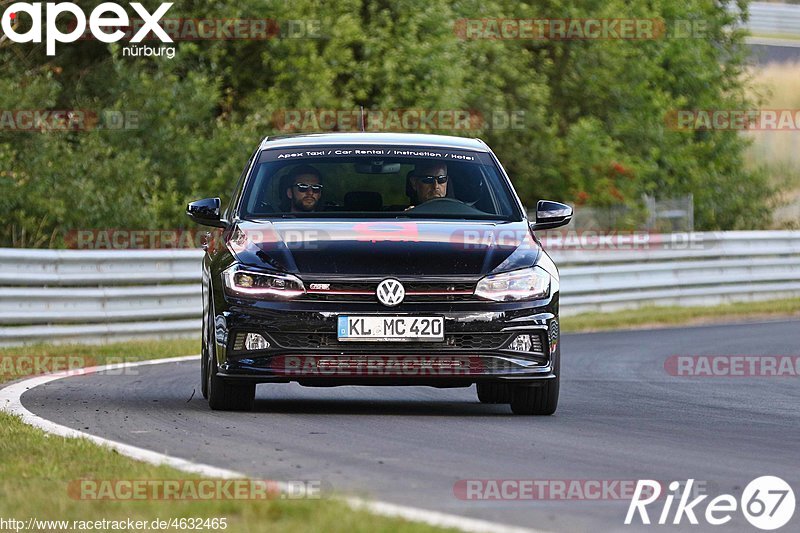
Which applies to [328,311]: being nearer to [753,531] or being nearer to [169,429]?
[169,429]

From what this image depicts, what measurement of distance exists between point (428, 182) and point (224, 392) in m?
1.90

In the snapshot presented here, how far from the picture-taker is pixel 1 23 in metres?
23.5

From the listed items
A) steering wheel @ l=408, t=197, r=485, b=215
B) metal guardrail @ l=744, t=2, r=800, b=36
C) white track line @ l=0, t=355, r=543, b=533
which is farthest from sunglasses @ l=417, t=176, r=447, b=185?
metal guardrail @ l=744, t=2, r=800, b=36

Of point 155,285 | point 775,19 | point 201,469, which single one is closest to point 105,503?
point 201,469

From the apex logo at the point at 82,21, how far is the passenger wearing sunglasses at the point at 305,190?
14081 mm

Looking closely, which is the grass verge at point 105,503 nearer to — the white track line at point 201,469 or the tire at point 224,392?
the white track line at point 201,469

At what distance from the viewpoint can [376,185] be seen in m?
10.4

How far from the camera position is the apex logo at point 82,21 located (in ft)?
77.7

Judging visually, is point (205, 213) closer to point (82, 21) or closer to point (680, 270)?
point (680, 270)

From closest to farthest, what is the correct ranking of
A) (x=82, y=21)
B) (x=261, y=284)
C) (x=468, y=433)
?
(x=468, y=433) < (x=261, y=284) < (x=82, y=21)

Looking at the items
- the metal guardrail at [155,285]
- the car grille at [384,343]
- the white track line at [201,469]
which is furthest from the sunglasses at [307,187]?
the metal guardrail at [155,285]

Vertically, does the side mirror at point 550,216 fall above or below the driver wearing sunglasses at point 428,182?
below

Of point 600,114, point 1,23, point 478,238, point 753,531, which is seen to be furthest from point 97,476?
point 600,114

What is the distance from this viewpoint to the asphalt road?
636 cm
